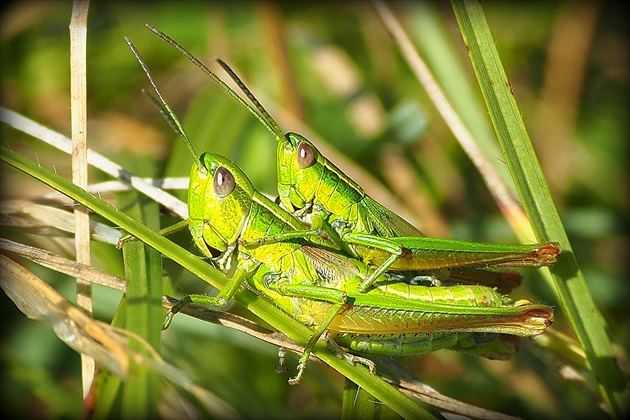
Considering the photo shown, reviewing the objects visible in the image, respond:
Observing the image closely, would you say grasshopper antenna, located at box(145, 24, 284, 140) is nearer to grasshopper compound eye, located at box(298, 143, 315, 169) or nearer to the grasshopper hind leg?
grasshopper compound eye, located at box(298, 143, 315, 169)

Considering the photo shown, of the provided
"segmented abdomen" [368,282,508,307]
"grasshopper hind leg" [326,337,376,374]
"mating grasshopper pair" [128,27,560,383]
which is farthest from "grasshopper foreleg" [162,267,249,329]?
"segmented abdomen" [368,282,508,307]

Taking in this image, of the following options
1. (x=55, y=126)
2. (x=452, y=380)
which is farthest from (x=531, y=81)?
(x=55, y=126)

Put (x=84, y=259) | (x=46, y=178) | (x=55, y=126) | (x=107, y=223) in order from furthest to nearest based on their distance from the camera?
(x=55, y=126) → (x=107, y=223) → (x=84, y=259) → (x=46, y=178)

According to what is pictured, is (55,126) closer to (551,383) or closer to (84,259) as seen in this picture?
(84,259)

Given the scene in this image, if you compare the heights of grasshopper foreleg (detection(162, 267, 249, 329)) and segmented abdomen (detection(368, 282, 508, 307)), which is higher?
segmented abdomen (detection(368, 282, 508, 307))

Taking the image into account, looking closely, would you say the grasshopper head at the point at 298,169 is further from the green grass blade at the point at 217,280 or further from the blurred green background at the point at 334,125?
the green grass blade at the point at 217,280

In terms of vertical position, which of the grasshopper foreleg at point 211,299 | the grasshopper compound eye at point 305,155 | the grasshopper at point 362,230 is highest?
the grasshopper compound eye at point 305,155

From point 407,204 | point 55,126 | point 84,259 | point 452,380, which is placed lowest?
point 84,259

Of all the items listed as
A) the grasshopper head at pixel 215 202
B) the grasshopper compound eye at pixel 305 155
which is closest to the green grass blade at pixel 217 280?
the grasshopper head at pixel 215 202
